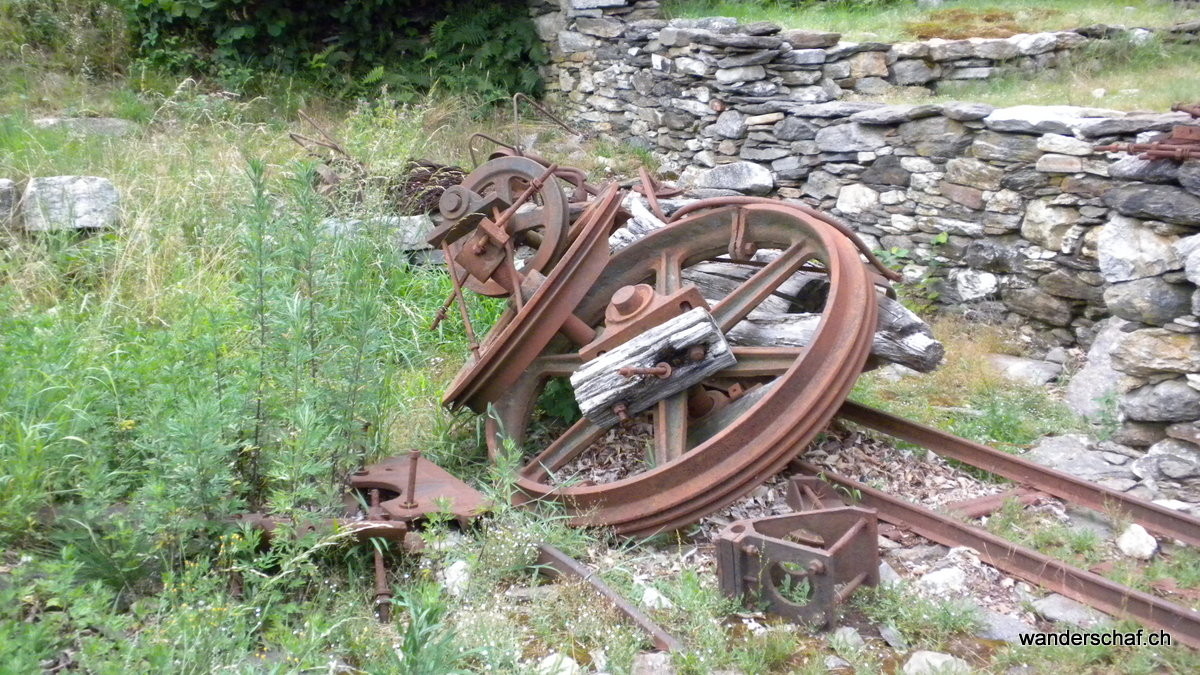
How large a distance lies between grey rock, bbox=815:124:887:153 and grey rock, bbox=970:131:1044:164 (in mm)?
834

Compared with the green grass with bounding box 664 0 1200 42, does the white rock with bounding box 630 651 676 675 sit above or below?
below

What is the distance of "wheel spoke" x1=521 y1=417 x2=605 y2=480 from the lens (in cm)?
448

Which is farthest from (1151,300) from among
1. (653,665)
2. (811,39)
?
(811,39)

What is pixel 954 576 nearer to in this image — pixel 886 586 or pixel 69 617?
pixel 886 586

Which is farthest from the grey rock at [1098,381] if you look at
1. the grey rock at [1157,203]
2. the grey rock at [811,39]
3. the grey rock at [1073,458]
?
the grey rock at [811,39]

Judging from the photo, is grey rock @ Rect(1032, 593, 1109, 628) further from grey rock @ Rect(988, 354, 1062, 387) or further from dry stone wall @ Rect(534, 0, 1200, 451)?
grey rock @ Rect(988, 354, 1062, 387)

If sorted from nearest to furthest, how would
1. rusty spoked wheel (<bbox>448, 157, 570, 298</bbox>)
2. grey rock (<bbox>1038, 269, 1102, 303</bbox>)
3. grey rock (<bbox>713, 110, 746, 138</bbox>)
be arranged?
rusty spoked wheel (<bbox>448, 157, 570, 298</bbox>), grey rock (<bbox>1038, 269, 1102, 303</bbox>), grey rock (<bbox>713, 110, 746, 138</bbox>)

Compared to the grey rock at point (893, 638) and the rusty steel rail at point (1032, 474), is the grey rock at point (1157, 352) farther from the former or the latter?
the grey rock at point (893, 638)

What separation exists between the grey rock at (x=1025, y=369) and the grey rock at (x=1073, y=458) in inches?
38.7

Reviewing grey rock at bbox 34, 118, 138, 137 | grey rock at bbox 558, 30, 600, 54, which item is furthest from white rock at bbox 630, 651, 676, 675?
grey rock at bbox 558, 30, 600, 54

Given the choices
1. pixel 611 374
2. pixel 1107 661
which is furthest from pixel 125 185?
pixel 1107 661

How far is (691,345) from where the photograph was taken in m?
4.11

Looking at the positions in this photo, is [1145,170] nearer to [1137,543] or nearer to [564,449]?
[1137,543]

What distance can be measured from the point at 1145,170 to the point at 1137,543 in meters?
2.13
